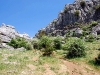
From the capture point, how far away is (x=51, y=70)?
84.6ft

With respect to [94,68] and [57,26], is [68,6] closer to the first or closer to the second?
[57,26]

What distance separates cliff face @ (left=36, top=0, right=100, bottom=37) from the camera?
74312 mm

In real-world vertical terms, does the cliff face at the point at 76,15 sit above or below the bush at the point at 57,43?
above

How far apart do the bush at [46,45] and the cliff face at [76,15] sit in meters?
32.1

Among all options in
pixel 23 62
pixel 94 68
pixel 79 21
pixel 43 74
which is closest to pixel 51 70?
pixel 43 74

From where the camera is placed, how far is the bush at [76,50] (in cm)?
3143

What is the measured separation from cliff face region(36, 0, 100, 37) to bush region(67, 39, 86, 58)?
39559 mm

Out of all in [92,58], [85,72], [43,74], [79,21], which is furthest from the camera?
[79,21]

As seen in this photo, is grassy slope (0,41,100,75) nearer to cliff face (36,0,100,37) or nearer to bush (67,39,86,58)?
bush (67,39,86,58)

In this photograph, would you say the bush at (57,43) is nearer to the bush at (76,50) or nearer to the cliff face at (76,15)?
the bush at (76,50)

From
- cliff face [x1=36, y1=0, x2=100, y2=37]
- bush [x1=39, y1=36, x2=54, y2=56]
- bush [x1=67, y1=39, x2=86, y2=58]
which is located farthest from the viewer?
cliff face [x1=36, y1=0, x2=100, y2=37]

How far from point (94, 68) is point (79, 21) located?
4887 cm

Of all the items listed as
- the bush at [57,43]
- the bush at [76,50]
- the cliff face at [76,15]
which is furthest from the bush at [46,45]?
the cliff face at [76,15]

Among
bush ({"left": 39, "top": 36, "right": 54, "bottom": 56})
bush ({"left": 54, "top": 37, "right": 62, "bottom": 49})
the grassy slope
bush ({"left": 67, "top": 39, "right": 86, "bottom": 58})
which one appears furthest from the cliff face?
the grassy slope
